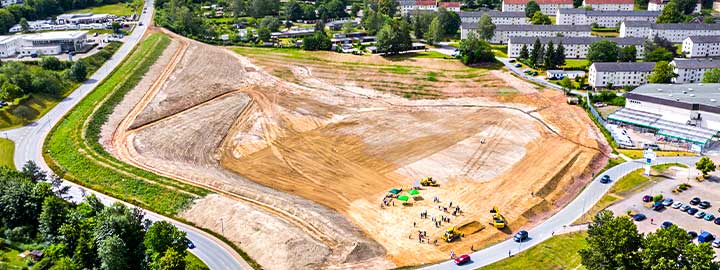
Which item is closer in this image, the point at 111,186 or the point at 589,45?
the point at 111,186

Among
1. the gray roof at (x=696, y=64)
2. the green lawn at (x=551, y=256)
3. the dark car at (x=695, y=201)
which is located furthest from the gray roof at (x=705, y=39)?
the green lawn at (x=551, y=256)

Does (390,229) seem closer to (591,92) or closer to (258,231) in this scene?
(258,231)

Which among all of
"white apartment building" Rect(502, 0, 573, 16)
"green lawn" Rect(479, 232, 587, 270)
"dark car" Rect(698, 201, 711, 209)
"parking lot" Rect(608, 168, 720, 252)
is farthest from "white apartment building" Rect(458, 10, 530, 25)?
"green lawn" Rect(479, 232, 587, 270)

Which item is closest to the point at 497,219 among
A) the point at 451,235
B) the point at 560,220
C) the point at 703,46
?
the point at 451,235

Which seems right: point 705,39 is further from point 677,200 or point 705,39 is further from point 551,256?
point 551,256

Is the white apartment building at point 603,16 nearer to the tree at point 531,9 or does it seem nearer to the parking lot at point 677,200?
the tree at point 531,9

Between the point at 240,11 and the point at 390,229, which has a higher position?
the point at 240,11

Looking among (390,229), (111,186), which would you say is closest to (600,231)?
(390,229)
